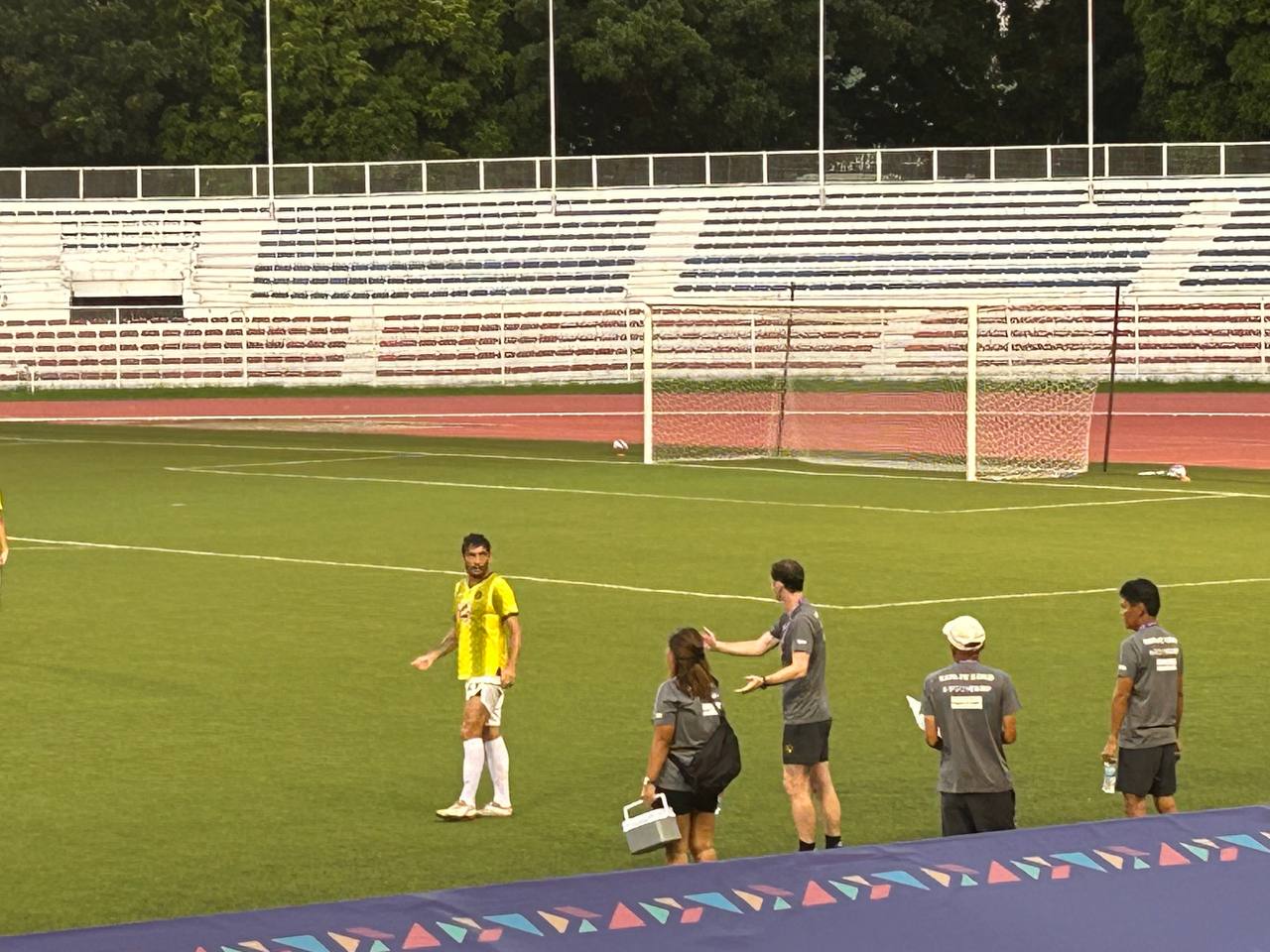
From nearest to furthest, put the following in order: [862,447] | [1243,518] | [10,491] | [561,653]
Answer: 1. [561,653]
2. [1243,518]
3. [10,491]
4. [862,447]

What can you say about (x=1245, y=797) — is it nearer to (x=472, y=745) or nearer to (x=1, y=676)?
(x=472, y=745)

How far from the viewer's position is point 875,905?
9367mm

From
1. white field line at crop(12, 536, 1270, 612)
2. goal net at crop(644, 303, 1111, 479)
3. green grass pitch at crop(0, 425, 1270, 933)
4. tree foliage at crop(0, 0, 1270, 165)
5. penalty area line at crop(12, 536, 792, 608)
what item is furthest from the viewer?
tree foliage at crop(0, 0, 1270, 165)

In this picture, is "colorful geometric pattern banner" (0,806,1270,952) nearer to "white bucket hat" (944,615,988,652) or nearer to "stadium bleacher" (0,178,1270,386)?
"white bucket hat" (944,615,988,652)

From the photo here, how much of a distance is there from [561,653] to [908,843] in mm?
8735

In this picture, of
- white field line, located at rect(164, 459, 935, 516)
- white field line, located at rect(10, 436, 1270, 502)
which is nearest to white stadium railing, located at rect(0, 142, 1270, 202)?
white field line, located at rect(10, 436, 1270, 502)

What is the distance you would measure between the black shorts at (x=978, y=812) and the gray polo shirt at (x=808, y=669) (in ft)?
4.12

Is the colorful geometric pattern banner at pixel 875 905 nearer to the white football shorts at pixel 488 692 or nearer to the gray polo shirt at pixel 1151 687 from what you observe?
the gray polo shirt at pixel 1151 687

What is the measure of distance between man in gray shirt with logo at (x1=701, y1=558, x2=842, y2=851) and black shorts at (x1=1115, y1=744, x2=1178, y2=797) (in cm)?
154

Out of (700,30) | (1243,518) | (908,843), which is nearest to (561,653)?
(908,843)

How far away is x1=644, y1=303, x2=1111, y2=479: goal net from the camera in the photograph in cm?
3686

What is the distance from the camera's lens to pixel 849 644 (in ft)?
60.8

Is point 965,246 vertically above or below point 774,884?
above

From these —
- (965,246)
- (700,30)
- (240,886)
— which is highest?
(700,30)
